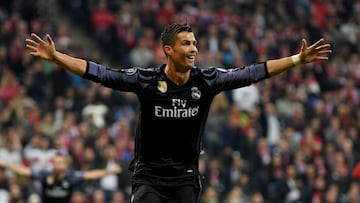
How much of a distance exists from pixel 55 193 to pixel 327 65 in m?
10.1

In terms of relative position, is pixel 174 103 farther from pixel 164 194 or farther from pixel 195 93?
pixel 164 194

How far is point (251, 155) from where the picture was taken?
1823 cm

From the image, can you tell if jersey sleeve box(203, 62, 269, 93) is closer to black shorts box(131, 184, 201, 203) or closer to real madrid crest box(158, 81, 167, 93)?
real madrid crest box(158, 81, 167, 93)

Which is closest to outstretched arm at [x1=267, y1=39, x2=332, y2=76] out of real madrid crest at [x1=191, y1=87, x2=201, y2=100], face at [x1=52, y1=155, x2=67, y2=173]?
real madrid crest at [x1=191, y1=87, x2=201, y2=100]

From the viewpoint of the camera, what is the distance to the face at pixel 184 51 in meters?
8.45

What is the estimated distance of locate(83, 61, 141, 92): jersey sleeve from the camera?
8.41m

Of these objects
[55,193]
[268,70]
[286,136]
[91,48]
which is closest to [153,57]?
[91,48]

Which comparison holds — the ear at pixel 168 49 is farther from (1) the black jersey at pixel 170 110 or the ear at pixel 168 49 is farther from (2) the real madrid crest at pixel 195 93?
(2) the real madrid crest at pixel 195 93

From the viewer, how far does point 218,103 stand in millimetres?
19328

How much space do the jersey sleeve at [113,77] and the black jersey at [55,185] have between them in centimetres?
530

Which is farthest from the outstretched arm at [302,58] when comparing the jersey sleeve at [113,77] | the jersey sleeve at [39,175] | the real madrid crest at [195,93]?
the jersey sleeve at [39,175]

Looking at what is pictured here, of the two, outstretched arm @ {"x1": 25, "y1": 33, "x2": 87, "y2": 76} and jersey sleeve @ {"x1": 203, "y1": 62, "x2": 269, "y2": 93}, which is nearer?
outstretched arm @ {"x1": 25, "y1": 33, "x2": 87, "y2": 76}

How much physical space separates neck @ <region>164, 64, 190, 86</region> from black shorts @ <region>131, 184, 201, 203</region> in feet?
3.05

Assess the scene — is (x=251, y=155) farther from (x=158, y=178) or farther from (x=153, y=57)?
(x=158, y=178)
